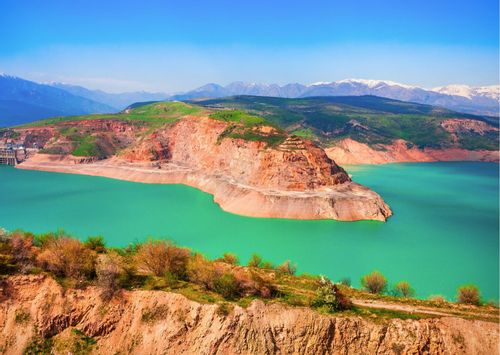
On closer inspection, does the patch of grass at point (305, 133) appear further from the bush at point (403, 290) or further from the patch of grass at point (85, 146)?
the bush at point (403, 290)

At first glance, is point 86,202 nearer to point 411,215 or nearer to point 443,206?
point 411,215

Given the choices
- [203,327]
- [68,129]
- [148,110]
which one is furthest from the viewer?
[148,110]

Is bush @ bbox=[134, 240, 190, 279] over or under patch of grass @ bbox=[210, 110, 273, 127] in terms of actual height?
under

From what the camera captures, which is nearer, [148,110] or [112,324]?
[112,324]

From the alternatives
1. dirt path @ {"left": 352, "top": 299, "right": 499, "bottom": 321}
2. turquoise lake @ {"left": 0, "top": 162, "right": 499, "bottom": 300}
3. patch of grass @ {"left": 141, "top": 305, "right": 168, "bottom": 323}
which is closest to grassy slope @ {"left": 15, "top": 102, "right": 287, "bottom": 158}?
turquoise lake @ {"left": 0, "top": 162, "right": 499, "bottom": 300}

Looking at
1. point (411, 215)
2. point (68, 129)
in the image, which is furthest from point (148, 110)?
point (411, 215)

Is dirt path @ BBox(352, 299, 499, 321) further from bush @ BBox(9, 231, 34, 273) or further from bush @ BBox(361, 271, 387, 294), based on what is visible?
bush @ BBox(9, 231, 34, 273)

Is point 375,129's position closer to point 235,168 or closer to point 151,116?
point 151,116

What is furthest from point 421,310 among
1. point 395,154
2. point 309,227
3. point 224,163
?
point 395,154
